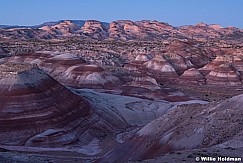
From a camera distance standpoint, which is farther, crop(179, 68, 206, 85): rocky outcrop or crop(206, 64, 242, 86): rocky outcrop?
crop(179, 68, 206, 85): rocky outcrop

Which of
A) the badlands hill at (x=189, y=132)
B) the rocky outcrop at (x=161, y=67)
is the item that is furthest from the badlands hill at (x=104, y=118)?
the rocky outcrop at (x=161, y=67)

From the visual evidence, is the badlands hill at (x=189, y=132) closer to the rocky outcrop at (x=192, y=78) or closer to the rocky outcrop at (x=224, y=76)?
the rocky outcrop at (x=224, y=76)

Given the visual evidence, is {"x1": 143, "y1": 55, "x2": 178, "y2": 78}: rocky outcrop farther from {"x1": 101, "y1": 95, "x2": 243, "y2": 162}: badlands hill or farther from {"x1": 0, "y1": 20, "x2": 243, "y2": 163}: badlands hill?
{"x1": 101, "y1": 95, "x2": 243, "y2": 162}: badlands hill

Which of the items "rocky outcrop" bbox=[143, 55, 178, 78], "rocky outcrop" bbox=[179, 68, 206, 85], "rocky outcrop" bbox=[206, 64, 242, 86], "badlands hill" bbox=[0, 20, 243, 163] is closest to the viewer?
"badlands hill" bbox=[0, 20, 243, 163]

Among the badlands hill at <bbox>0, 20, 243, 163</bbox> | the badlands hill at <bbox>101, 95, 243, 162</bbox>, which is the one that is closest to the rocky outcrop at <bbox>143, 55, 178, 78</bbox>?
the badlands hill at <bbox>0, 20, 243, 163</bbox>

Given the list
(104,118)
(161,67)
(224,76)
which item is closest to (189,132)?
(104,118)

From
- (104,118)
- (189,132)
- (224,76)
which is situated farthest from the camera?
(224,76)

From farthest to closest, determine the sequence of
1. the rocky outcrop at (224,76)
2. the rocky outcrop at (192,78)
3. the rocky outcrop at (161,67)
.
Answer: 1. the rocky outcrop at (161,67)
2. the rocky outcrop at (192,78)
3. the rocky outcrop at (224,76)

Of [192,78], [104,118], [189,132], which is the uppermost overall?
[189,132]

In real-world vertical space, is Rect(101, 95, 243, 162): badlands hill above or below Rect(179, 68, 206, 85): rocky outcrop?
above

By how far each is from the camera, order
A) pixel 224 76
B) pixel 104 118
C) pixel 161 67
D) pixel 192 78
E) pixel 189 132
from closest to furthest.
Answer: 1. pixel 189 132
2. pixel 104 118
3. pixel 224 76
4. pixel 192 78
5. pixel 161 67

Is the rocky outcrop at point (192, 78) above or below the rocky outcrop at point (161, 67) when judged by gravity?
below

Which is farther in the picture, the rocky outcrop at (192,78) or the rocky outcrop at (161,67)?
the rocky outcrop at (161,67)

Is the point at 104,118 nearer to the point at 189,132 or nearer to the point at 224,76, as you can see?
the point at 189,132
